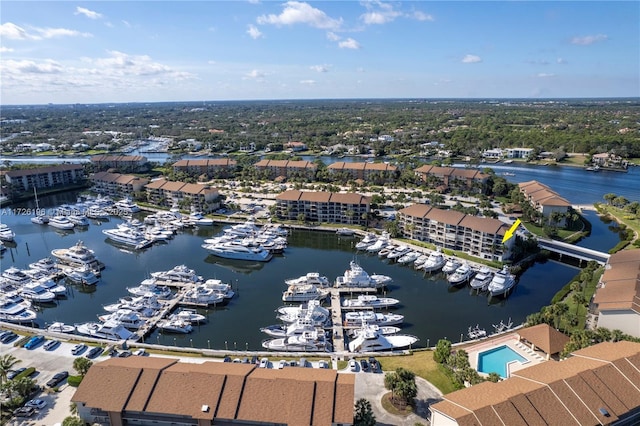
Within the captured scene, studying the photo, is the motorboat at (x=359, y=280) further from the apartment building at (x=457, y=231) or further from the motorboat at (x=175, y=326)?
the motorboat at (x=175, y=326)

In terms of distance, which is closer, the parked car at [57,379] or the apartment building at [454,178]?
the parked car at [57,379]

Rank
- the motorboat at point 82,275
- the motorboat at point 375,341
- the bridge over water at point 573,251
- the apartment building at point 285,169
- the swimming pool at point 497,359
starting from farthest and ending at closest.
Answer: the apartment building at point 285,169, the bridge over water at point 573,251, the motorboat at point 82,275, the motorboat at point 375,341, the swimming pool at point 497,359

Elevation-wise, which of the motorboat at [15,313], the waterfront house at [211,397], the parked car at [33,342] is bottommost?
the motorboat at [15,313]

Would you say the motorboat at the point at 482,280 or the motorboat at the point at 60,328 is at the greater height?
the motorboat at the point at 482,280

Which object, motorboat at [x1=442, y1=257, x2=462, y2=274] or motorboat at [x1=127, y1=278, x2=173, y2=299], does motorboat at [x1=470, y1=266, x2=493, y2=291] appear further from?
motorboat at [x1=127, y1=278, x2=173, y2=299]

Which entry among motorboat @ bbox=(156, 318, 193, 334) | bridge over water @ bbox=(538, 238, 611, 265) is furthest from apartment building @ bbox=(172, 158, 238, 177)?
bridge over water @ bbox=(538, 238, 611, 265)

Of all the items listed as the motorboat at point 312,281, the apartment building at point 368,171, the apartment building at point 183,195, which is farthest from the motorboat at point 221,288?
the apartment building at point 368,171
